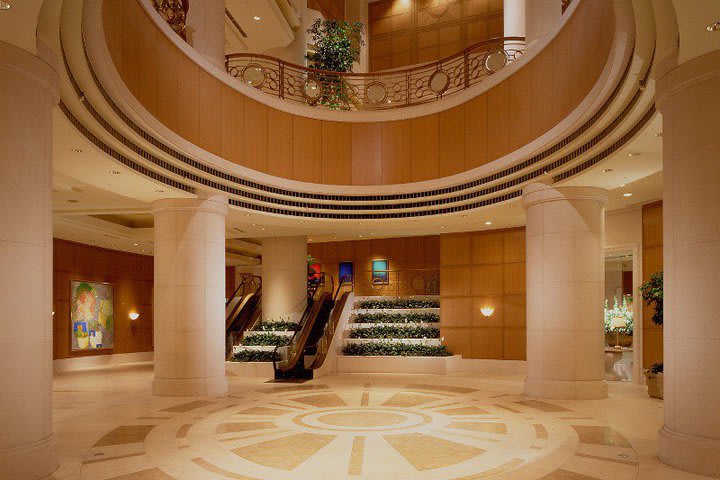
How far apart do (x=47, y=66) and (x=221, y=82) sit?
589cm

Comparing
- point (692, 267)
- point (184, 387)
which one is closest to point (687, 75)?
point (692, 267)

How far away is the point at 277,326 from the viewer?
52.2ft

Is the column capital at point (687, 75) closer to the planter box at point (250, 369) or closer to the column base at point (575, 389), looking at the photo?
the column base at point (575, 389)

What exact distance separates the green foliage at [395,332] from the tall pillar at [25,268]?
11162 millimetres

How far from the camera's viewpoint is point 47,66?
17.7 ft

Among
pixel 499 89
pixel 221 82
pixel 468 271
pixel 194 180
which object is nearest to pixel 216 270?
pixel 194 180

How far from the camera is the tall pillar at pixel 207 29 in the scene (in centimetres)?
1124

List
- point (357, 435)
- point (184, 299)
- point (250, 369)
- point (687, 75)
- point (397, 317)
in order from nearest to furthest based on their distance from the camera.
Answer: point (687, 75) → point (357, 435) → point (184, 299) → point (250, 369) → point (397, 317)

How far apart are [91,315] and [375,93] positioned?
10.7m

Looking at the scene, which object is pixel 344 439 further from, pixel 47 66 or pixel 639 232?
pixel 639 232

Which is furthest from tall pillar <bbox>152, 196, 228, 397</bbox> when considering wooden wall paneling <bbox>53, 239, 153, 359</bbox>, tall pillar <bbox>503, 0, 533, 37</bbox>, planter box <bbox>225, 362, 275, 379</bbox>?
tall pillar <bbox>503, 0, 533, 37</bbox>

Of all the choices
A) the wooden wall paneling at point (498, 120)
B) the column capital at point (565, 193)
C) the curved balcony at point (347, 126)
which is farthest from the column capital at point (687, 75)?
the wooden wall paneling at point (498, 120)

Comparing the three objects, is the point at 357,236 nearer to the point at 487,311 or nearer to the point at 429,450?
the point at 487,311

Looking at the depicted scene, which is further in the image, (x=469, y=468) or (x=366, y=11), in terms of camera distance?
(x=366, y=11)
